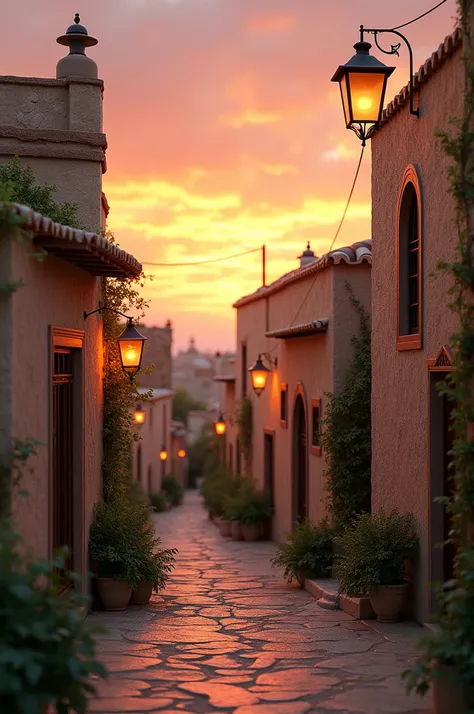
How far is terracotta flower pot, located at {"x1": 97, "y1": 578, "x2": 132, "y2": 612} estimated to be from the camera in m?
9.52

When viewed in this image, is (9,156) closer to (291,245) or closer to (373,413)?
(373,413)

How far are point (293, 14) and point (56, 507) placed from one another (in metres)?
7.64

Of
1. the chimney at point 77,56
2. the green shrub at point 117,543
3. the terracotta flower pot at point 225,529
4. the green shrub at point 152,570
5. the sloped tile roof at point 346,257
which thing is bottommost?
the terracotta flower pot at point 225,529

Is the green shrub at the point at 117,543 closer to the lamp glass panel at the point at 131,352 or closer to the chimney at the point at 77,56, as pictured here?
the lamp glass panel at the point at 131,352

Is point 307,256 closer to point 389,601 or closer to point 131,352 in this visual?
A: point 131,352

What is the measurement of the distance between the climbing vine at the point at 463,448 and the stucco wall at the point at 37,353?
9.70 feet

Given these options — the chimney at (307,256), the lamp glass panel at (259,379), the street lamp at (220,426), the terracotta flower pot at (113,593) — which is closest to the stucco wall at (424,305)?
the terracotta flower pot at (113,593)

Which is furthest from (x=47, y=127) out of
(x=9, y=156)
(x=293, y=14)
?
(x=293, y=14)

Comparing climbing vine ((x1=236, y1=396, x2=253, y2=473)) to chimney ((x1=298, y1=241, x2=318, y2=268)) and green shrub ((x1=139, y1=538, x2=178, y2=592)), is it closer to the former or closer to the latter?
chimney ((x1=298, y1=241, x2=318, y2=268))

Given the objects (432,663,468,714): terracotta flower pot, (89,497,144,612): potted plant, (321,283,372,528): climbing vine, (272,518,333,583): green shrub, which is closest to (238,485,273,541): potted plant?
(321,283,372,528): climbing vine

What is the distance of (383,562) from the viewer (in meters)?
8.96

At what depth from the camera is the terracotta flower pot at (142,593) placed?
9.91 m

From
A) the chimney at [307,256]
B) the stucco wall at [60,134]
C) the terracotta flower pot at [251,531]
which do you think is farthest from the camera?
the chimney at [307,256]

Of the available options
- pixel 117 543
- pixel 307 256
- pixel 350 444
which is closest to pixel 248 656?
pixel 117 543
